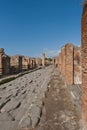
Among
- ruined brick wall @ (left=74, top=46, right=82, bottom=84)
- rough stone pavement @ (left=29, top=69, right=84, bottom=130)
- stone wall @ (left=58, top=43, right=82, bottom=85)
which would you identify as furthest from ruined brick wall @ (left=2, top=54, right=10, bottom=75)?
rough stone pavement @ (left=29, top=69, right=84, bottom=130)

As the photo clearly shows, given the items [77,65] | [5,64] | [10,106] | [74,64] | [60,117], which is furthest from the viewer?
[5,64]

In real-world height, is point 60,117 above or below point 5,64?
below

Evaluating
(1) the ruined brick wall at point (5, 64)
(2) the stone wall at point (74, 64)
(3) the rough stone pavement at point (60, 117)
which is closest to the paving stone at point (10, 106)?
(3) the rough stone pavement at point (60, 117)

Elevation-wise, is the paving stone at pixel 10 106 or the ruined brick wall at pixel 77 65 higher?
the ruined brick wall at pixel 77 65

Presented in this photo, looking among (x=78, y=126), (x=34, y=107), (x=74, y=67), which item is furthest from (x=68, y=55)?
(x=78, y=126)

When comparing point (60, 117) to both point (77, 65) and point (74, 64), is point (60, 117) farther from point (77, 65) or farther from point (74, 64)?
point (74, 64)

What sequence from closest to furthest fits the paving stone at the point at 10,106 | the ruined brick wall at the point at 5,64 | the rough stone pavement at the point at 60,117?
the rough stone pavement at the point at 60,117
the paving stone at the point at 10,106
the ruined brick wall at the point at 5,64

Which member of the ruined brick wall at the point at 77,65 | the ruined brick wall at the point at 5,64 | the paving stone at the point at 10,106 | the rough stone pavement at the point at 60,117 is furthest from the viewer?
the ruined brick wall at the point at 5,64

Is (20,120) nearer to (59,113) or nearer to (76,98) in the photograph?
(59,113)

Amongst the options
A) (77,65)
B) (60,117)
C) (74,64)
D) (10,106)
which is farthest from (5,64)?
(60,117)

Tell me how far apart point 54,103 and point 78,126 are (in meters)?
2.14

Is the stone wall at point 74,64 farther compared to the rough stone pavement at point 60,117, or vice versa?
the stone wall at point 74,64

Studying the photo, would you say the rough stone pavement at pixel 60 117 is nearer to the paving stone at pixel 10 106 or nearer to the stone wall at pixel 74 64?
the paving stone at pixel 10 106

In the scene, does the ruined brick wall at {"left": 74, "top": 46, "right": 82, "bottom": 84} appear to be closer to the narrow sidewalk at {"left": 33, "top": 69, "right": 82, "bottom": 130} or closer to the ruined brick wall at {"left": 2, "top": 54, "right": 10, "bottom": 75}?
the narrow sidewalk at {"left": 33, "top": 69, "right": 82, "bottom": 130}
